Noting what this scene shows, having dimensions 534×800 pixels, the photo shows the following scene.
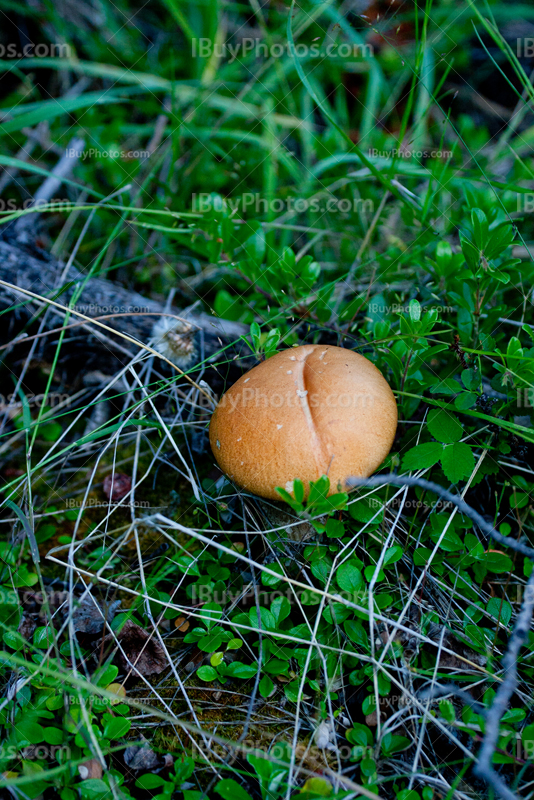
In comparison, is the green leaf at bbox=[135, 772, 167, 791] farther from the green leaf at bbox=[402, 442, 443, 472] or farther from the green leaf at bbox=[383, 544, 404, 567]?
the green leaf at bbox=[402, 442, 443, 472]

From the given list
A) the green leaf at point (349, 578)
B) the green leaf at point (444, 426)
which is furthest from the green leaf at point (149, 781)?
the green leaf at point (444, 426)

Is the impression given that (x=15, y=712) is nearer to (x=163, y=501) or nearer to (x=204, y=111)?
(x=163, y=501)

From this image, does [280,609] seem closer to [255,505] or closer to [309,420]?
[255,505]

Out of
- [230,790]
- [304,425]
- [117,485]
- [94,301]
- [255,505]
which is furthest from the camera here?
[94,301]

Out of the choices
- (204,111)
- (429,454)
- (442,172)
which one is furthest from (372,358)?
(204,111)

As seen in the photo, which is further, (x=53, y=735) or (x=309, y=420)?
(x=309, y=420)

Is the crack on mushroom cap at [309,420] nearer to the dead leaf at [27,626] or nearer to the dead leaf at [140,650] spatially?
the dead leaf at [140,650]

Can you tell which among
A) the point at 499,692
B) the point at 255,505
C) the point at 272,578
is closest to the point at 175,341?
the point at 255,505
